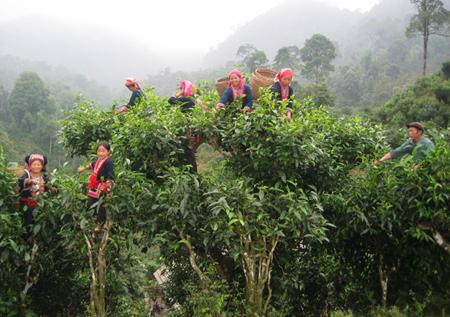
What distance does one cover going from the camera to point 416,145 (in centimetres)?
441

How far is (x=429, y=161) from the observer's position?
3938mm

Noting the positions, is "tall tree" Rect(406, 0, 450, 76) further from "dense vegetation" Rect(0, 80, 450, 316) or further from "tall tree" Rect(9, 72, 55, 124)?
"tall tree" Rect(9, 72, 55, 124)

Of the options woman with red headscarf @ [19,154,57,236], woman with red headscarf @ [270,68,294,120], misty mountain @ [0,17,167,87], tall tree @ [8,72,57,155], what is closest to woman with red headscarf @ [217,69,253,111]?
woman with red headscarf @ [270,68,294,120]

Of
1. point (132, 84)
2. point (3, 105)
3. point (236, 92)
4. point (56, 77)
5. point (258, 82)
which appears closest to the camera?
point (236, 92)

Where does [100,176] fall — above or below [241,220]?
above

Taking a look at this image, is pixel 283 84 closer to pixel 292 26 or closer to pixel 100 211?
pixel 100 211

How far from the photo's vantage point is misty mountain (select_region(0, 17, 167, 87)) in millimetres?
131125

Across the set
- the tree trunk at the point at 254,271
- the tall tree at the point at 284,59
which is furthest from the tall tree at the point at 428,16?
the tree trunk at the point at 254,271

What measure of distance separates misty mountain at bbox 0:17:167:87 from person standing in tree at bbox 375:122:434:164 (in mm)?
126358

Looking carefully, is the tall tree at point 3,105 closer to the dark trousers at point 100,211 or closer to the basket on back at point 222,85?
the basket on back at point 222,85

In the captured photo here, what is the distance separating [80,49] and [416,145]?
497ft

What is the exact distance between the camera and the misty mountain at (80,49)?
13112 centimetres

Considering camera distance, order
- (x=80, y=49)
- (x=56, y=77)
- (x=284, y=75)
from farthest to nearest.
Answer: (x=80, y=49) → (x=56, y=77) → (x=284, y=75)

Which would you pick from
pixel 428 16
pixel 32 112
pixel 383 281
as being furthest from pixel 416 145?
pixel 32 112
